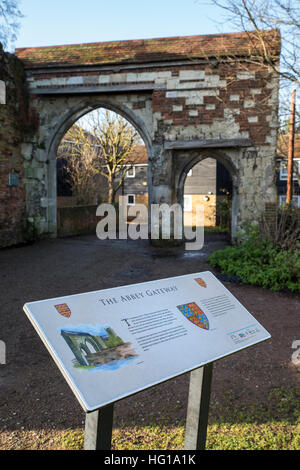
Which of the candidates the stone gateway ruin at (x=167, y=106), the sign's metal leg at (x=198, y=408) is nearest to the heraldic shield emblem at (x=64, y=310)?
the sign's metal leg at (x=198, y=408)

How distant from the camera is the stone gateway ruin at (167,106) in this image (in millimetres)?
10859

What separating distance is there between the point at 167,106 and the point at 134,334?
33.2 feet

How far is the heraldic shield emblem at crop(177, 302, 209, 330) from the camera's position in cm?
252

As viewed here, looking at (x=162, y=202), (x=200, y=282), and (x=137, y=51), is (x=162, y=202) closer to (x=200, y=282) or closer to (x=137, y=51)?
(x=137, y=51)

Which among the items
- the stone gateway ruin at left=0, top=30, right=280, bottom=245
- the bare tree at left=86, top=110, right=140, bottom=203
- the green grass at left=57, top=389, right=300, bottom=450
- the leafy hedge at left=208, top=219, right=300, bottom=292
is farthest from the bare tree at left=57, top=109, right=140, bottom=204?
the green grass at left=57, top=389, right=300, bottom=450

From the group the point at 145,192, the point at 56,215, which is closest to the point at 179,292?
the point at 56,215

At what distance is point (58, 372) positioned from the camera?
13.1 feet

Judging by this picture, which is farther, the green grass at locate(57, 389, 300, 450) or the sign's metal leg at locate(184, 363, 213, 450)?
the green grass at locate(57, 389, 300, 450)

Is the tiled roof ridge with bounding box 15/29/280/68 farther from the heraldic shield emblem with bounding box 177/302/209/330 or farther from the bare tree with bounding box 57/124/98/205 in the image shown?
the heraldic shield emblem with bounding box 177/302/209/330

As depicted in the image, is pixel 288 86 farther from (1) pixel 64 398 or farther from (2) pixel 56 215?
(2) pixel 56 215

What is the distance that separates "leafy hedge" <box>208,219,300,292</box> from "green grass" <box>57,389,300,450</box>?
164 inches

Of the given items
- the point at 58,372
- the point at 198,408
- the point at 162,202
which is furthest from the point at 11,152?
the point at 198,408

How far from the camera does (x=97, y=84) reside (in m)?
11.8

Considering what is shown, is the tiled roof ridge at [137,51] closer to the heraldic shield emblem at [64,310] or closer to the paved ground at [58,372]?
the paved ground at [58,372]
